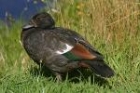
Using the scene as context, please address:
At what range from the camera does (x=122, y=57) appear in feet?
24.6

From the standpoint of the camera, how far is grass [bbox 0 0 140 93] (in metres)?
6.55

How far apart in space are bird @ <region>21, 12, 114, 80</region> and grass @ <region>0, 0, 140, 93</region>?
0.18m

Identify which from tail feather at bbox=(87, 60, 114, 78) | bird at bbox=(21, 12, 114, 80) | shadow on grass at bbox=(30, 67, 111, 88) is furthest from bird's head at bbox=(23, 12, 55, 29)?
tail feather at bbox=(87, 60, 114, 78)

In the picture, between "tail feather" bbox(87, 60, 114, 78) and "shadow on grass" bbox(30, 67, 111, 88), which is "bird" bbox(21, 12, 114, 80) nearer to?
"tail feather" bbox(87, 60, 114, 78)

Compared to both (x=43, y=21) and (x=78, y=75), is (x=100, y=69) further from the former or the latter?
(x=43, y=21)

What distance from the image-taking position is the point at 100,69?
6750 millimetres

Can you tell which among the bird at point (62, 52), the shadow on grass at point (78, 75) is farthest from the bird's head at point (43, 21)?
the shadow on grass at point (78, 75)

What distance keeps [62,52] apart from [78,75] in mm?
555

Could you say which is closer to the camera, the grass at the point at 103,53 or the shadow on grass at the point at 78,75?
the grass at the point at 103,53

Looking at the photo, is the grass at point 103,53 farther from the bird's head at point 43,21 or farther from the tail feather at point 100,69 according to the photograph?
the bird's head at point 43,21

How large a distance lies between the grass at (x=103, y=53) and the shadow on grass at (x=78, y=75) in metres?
0.01

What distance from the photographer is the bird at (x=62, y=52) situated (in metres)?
6.77

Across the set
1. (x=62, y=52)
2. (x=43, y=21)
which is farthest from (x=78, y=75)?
(x=43, y=21)

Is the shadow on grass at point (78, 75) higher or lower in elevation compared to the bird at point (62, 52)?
lower
